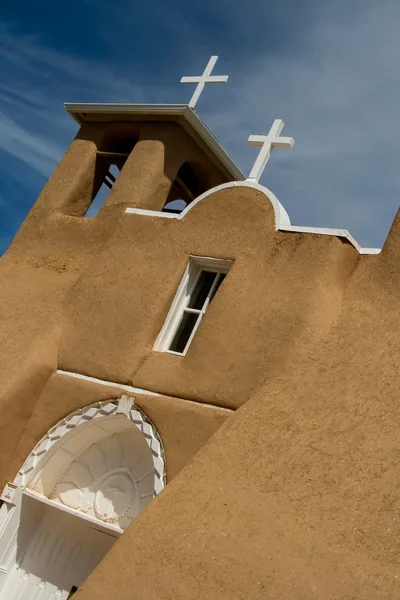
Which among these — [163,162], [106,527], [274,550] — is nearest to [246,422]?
[274,550]

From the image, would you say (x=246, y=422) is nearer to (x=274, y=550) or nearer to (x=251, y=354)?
(x=251, y=354)

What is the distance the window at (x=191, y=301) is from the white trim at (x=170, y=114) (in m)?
3.00

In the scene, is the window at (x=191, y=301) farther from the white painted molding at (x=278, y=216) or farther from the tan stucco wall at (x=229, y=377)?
the white painted molding at (x=278, y=216)

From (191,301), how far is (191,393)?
1580mm

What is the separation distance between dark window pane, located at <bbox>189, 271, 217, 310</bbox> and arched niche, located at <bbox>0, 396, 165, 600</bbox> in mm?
1602

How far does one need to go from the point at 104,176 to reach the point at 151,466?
5526mm

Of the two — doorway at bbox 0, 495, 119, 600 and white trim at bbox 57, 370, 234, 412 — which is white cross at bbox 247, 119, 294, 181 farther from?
doorway at bbox 0, 495, 119, 600

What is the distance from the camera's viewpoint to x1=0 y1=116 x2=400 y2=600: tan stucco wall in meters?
5.59

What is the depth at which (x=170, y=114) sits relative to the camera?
10844 millimetres

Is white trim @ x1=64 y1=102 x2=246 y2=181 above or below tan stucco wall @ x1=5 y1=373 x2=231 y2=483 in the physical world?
above

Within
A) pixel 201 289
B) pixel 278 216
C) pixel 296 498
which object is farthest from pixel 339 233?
pixel 296 498

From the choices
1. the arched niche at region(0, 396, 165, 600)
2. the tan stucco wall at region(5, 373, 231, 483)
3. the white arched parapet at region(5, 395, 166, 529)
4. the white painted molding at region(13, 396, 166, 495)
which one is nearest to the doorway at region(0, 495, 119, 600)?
the arched niche at region(0, 396, 165, 600)

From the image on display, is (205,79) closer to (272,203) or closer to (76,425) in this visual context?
(272,203)

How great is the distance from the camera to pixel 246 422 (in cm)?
670
